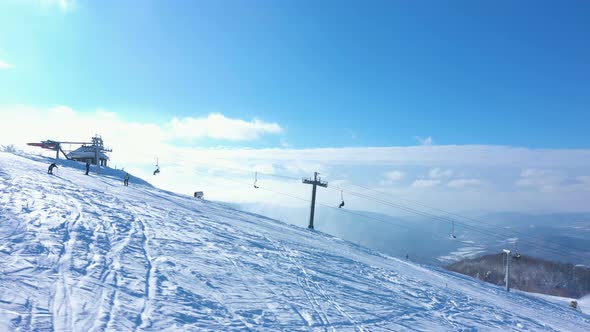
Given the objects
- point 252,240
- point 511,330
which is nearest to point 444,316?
point 511,330

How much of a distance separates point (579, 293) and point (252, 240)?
118m

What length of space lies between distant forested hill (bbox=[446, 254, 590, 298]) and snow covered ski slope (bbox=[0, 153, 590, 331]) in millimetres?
96869

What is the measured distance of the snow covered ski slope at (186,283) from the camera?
8.30 m

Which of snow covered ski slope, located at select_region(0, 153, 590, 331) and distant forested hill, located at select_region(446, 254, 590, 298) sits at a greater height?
snow covered ski slope, located at select_region(0, 153, 590, 331)

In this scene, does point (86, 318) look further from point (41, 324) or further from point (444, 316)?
point (444, 316)

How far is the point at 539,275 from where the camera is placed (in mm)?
117250

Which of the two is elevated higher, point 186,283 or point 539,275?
point 186,283

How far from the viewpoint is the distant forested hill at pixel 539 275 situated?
104250 mm

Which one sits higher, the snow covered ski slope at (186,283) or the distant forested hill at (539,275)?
the snow covered ski slope at (186,283)

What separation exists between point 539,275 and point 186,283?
141 m

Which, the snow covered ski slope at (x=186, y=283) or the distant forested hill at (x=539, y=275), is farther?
the distant forested hill at (x=539, y=275)

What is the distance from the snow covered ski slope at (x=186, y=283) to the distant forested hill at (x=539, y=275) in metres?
96.9

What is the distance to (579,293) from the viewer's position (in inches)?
3846

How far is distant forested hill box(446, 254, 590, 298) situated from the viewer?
104250 mm
